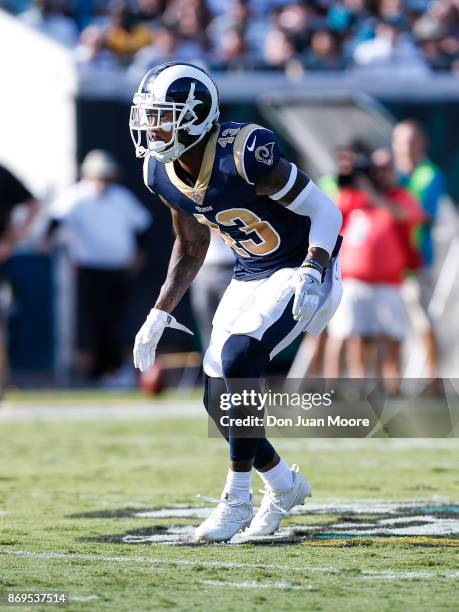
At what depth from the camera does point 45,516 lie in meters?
5.96

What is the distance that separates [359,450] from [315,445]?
331mm

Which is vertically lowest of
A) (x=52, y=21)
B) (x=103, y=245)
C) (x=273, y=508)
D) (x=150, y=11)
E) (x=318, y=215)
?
(x=273, y=508)

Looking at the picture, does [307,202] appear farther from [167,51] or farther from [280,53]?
[280,53]

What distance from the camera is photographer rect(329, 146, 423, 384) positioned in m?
10.2

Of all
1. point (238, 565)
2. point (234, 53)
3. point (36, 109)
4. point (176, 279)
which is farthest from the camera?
point (234, 53)

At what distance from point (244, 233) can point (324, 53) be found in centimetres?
880

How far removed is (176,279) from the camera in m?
5.76

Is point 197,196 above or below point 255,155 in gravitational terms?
below

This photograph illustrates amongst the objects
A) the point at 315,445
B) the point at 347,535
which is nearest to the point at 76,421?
the point at 315,445

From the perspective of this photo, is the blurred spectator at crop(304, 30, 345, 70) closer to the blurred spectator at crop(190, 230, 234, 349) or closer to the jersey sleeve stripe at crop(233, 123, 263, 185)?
the blurred spectator at crop(190, 230, 234, 349)

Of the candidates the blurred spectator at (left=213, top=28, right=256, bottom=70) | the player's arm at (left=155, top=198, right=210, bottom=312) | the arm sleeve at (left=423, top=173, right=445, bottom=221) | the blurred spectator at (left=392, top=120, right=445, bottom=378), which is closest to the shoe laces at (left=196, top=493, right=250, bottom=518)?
the player's arm at (left=155, top=198, right=210, bottom=312)

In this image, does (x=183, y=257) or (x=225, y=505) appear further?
(x=183, y=257)

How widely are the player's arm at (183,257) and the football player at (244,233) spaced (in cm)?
6

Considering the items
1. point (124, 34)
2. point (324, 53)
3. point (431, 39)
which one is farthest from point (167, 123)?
point (431, 39)
